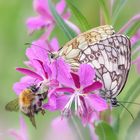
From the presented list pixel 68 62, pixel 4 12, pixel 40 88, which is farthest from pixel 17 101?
pixel 4 12

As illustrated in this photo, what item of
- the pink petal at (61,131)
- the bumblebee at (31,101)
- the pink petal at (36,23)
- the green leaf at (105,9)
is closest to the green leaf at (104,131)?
the pink petal at (61,131)

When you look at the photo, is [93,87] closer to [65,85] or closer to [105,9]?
[65,85]

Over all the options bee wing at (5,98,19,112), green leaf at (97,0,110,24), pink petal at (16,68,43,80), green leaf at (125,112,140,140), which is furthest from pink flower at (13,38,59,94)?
green leaf at (125,112,140,140)

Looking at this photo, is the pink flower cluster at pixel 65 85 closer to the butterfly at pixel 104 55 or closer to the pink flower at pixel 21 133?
the butterfly at pixel 104 55

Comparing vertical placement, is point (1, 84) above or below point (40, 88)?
above

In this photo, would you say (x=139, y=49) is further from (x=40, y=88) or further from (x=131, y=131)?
(x=40, y=88)

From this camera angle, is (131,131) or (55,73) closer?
(55,73)
